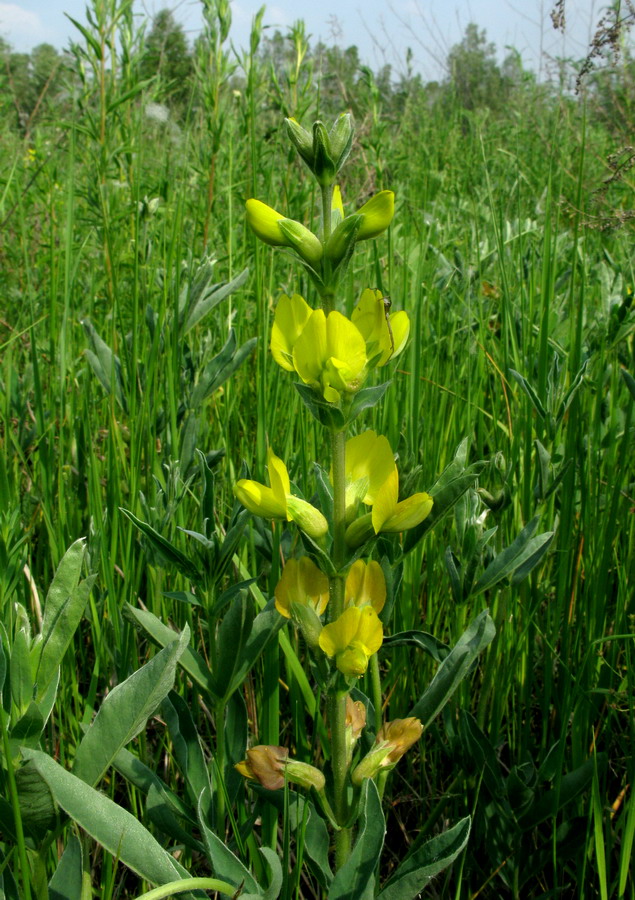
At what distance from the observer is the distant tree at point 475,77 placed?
8252mm

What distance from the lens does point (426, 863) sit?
0.87 metres

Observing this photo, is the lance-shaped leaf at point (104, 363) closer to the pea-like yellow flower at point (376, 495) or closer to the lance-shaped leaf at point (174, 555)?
the lance-shaped leaf at point (174, 555)

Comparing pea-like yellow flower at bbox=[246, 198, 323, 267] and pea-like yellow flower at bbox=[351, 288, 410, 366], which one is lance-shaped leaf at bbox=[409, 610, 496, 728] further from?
pea-like yellow flower at bbox=[246, 198, 323, 267]

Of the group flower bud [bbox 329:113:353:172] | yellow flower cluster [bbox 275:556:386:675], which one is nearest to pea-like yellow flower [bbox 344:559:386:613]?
yellow flower cluster [bbox 275:556:386:675]

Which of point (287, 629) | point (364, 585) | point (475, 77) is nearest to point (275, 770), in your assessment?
point (364, 585)

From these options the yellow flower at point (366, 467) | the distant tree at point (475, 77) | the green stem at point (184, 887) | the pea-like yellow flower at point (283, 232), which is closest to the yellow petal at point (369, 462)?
the yellow flower at point (366, 467)

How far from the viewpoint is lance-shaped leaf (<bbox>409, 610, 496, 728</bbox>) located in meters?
0.95

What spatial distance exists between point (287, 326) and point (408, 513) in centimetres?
25

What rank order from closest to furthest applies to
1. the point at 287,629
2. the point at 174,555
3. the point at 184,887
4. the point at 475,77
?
1. the point at 184,887
2. the point at 174,555
3. the point at 287,629
4. the point at 475,77

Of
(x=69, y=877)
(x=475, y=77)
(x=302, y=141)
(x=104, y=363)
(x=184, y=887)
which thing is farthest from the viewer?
(x=475, y=77)

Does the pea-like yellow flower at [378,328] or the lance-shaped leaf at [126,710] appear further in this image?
the pea-like yellow flower at [378,328]

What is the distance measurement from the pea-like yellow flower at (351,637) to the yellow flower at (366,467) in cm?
12

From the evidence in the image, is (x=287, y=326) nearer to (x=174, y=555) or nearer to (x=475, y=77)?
(x=174, y=555)

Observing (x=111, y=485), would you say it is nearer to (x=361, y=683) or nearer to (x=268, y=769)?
(x=361, y=683)
